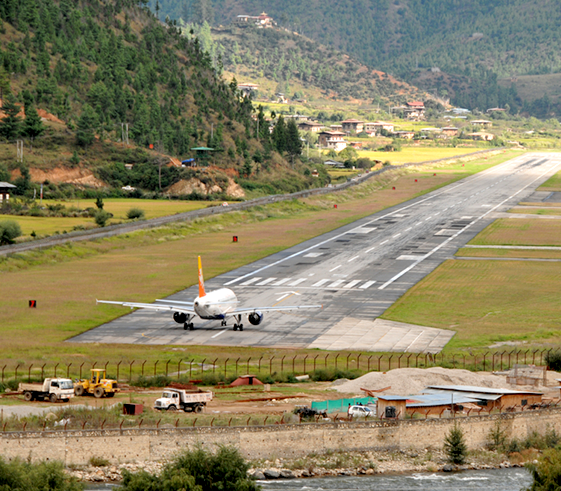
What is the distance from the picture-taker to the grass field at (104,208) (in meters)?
145

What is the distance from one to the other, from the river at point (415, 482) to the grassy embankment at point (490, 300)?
26308 millimetres

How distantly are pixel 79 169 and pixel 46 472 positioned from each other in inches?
6236

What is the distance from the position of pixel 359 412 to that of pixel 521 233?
108 m

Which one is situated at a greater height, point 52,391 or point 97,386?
point 52,391

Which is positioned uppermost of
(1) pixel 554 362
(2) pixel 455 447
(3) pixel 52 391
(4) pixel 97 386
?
(3) pixel 52 391

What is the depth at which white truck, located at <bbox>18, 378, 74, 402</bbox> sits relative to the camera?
5944 centimetres

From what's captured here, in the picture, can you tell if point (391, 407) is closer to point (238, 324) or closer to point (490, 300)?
point (238, 324)

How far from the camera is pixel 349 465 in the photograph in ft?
186

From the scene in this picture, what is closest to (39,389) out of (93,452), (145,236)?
(93,452)

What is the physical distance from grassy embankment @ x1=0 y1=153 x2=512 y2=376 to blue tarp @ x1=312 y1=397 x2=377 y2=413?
677 inches

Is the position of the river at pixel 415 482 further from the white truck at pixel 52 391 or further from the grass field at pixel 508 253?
the grass field at pixel 508 253

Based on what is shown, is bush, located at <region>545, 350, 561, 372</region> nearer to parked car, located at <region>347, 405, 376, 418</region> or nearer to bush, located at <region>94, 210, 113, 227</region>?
parked car, located at <region>347, 405, 376, 418</region>

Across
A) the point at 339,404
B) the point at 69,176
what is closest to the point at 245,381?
the point at 339,404

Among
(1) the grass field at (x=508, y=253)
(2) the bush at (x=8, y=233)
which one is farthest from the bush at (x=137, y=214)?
(1) the grass field at (x=508, y=253)
